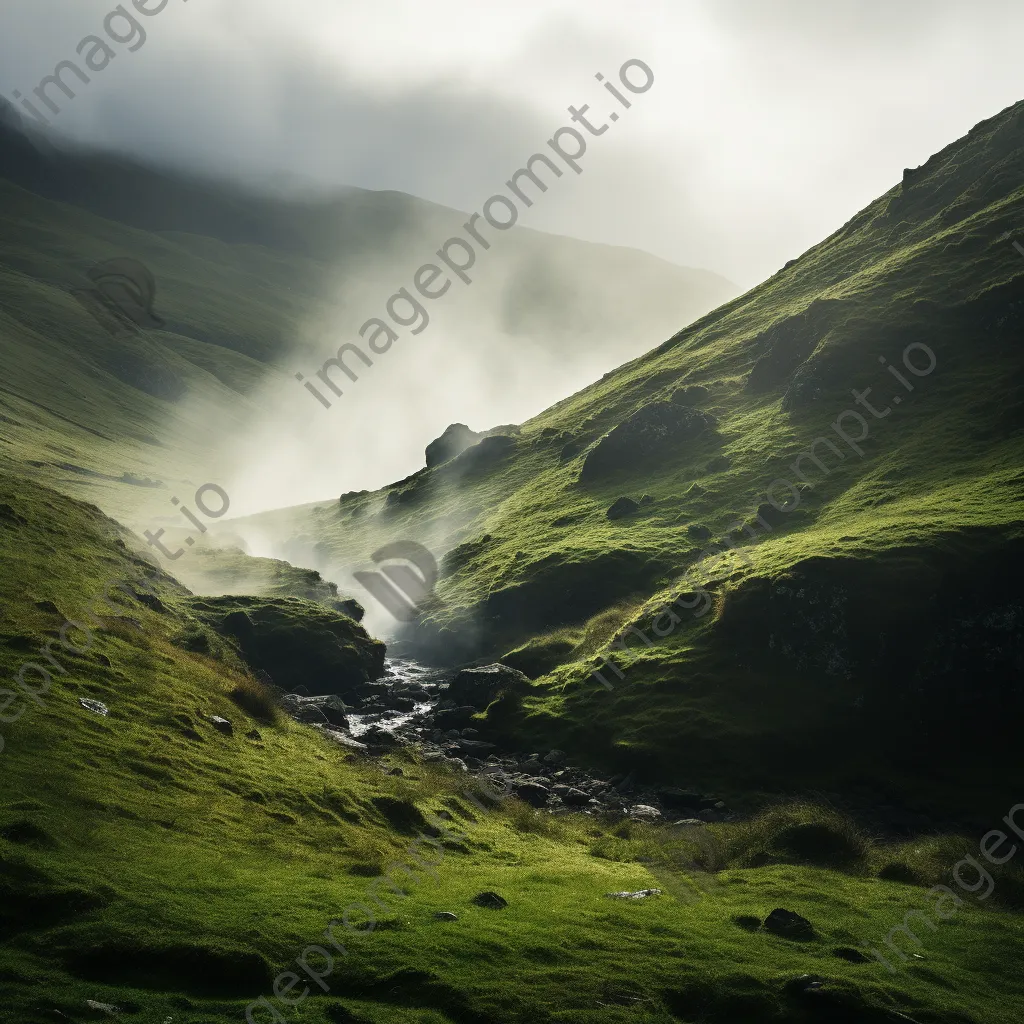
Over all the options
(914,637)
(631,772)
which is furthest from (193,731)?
(914,637)

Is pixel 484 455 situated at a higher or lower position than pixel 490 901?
higher

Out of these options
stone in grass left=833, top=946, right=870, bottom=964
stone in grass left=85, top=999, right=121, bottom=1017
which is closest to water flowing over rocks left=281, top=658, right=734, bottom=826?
stone in grass left=833, top=946, right=870, bottom=964

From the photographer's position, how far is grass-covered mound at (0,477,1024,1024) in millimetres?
19719

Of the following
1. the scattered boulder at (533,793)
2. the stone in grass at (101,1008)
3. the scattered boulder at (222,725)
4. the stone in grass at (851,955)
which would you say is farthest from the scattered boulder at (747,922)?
the scattered boulder at (222,725)

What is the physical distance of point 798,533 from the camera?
70875mm

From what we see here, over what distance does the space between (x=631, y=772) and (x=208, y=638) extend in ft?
107

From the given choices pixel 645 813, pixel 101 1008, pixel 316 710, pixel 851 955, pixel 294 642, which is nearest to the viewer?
pixel 101 1008

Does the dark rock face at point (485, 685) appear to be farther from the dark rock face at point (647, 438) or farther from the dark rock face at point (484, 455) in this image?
the dark rock face at point (484, 455)

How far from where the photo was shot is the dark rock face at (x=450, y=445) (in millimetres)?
168000

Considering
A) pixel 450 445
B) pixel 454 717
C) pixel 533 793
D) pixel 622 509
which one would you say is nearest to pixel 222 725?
pixel 533 793

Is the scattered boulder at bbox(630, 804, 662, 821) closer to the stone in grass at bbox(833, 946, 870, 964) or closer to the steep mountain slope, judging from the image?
the steep mountain slope

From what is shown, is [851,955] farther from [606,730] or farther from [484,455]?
[484,455]

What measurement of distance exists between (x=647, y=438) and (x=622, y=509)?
19739mm

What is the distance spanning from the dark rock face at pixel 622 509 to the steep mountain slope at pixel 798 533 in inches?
56.6
